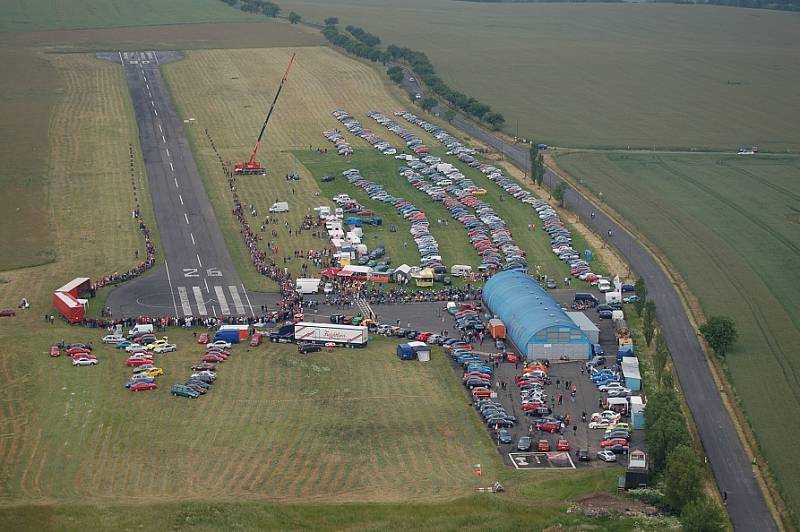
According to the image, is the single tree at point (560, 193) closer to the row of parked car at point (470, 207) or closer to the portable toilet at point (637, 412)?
the row of parked car at point (470, 207)

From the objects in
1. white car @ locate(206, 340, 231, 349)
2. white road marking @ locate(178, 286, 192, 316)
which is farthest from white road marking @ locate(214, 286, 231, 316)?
white car @ locate(206, 340, 231, 349)

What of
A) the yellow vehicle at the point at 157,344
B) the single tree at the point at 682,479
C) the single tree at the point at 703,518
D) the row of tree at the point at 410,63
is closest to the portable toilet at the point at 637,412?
the single tree at the point at 682,479

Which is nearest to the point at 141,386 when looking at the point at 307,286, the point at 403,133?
the point at 307,286

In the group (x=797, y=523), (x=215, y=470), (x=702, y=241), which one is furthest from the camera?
(x=702, y=241)

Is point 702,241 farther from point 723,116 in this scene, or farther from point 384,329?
point 723,116

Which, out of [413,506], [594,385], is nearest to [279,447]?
[413,506]
